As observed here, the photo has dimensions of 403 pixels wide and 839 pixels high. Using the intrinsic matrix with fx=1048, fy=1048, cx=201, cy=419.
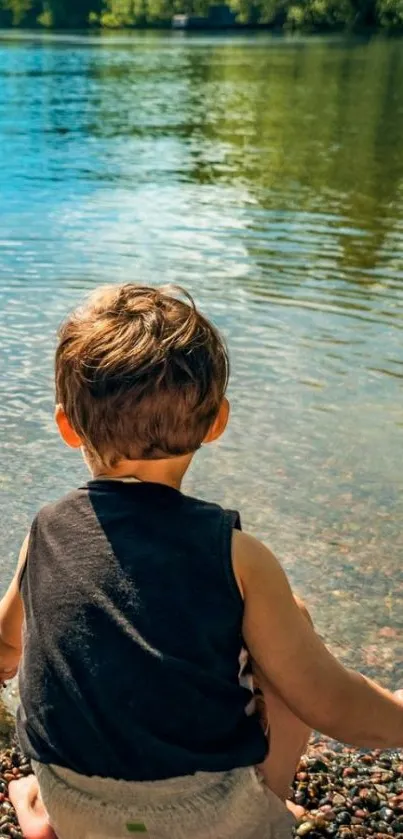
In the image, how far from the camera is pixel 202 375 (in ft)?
6.93

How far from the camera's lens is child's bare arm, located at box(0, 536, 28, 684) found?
2.38m

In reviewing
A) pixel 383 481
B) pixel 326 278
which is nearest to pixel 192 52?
pixel 326 278

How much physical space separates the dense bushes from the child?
7653 cm

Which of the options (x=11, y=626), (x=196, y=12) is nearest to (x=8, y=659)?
(x=11, y=626)

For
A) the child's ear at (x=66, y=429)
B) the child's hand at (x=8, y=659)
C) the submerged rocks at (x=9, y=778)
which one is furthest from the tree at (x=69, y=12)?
the child's ear at (x=66, y=429)

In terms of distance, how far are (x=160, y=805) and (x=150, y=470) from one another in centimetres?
67

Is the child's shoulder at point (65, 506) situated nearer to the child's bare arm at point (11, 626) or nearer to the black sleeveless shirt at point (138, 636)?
the black sleeveless shirt at point (138, 636)

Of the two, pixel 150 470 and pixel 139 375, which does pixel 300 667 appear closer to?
pixel 150 470

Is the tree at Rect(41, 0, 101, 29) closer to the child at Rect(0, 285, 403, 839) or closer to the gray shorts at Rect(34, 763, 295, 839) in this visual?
the child at Rect(0, 285, 403, 839)

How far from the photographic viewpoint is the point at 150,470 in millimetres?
2172

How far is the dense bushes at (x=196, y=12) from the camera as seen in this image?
78812mm

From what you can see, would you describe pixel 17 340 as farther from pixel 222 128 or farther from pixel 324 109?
pixel 324 109

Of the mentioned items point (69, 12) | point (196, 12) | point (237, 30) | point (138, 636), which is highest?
point (196, 12)

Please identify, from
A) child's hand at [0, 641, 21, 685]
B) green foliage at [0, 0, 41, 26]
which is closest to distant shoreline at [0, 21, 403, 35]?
green foliage at [0, 0, 41, 26]
